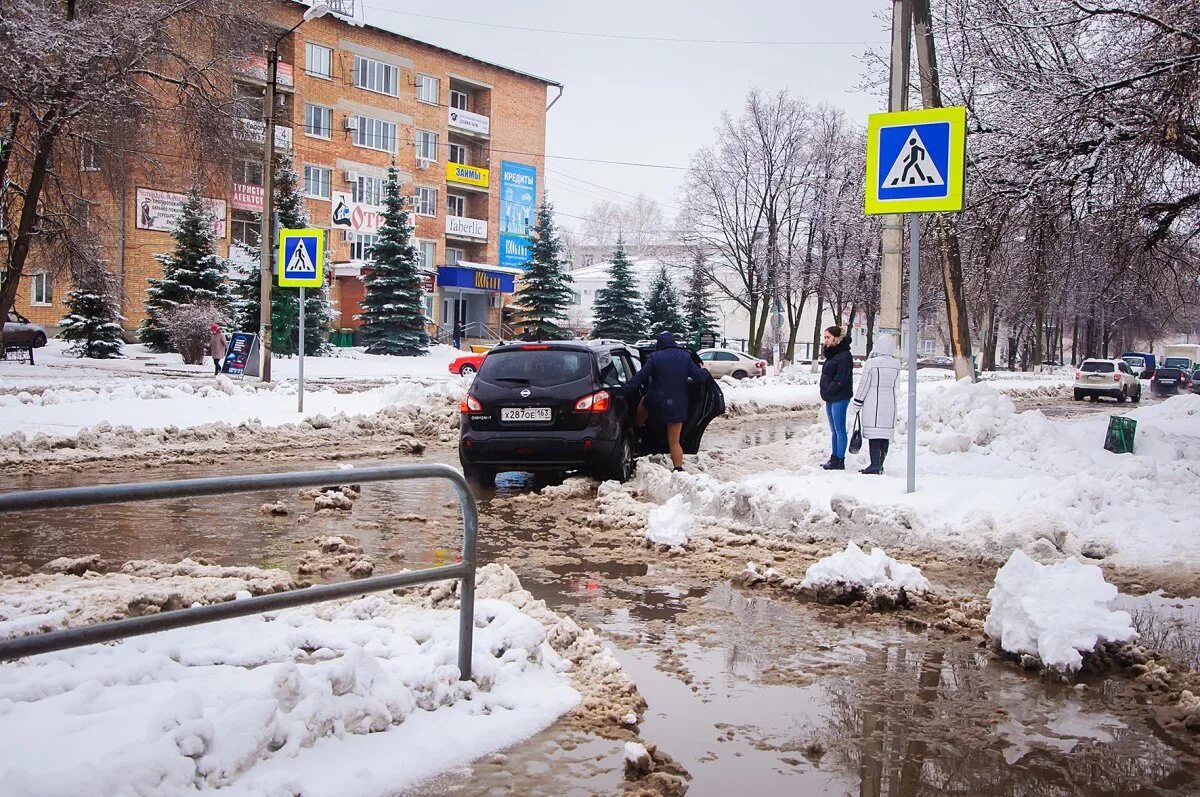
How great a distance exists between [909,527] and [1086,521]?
1439 millimetres

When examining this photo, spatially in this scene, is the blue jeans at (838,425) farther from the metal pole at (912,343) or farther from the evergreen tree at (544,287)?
the evergreen tree at (544,287)

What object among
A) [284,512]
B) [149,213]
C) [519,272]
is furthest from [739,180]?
[284,512]

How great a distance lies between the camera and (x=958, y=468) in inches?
459

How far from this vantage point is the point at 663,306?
5981 cm

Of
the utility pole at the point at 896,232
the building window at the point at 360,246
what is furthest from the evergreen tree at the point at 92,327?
the utility pole at the point at 896,232

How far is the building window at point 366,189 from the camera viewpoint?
5519 cm

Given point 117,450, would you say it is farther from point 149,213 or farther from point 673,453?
point 149,213

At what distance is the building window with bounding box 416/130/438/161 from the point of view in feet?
192

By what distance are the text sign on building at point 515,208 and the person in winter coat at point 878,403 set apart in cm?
5390

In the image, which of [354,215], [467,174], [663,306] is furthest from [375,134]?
[663,306]

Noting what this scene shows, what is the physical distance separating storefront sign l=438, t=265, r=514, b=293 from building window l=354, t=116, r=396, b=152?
7.31 metres

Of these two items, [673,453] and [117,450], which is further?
[117,450]

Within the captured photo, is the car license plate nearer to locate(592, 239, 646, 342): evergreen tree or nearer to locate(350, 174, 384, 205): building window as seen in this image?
locate(592, 239, 646, 342): evergreen tree

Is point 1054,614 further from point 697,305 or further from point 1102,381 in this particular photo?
point 697,305
